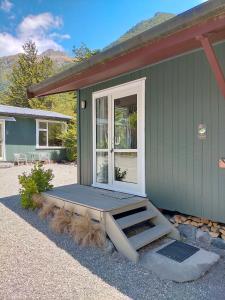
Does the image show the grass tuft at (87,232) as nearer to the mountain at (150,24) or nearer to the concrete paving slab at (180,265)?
the concrete paving slab at (180,265)

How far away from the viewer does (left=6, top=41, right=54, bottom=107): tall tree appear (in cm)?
2567

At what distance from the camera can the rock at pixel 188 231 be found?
3662 millimetres

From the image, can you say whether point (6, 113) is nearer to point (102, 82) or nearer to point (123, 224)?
point (102, 82)

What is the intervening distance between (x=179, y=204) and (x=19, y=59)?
2621 cm

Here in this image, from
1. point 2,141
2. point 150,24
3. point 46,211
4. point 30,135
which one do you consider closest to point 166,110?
point 46,211

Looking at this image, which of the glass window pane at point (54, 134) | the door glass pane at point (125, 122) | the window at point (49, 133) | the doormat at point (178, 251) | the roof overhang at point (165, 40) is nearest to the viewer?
the roof overhang at point (165, 40)

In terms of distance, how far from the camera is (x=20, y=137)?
13516mm

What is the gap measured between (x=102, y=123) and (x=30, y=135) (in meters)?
9.45

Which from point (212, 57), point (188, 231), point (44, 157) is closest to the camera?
point (212, 57)

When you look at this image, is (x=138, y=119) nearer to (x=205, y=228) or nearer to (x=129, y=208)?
(x=129, y=208)

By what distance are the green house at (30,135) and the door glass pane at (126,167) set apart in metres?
9.22

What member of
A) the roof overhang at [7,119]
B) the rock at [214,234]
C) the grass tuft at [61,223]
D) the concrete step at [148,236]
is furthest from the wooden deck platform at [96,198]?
the roof overhang at [7,119]

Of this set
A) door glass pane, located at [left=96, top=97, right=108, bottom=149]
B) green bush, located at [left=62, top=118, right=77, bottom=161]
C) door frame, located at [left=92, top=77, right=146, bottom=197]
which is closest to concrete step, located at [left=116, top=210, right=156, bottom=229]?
door frame, located at [left=92, top=77, right=146, bottom=197]

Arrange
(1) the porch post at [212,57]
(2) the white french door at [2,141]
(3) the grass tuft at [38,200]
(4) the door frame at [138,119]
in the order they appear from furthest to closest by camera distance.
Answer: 1. (2) the white french door at [2,141]
2. (3) the grass tuft at [38,200]
3. (4) the door frame at [138,119]
4. (1) the porch post at [212,57]
